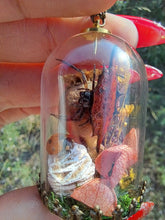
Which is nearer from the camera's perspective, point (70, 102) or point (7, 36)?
point (70, 102)

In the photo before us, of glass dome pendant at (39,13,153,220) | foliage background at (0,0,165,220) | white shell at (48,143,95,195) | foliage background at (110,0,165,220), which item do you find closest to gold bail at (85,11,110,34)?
glass dome pendant at (39,13,153,220)

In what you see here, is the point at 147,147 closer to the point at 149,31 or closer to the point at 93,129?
the point at 149,31

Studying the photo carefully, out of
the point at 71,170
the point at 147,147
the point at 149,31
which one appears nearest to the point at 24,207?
the point at 71,170

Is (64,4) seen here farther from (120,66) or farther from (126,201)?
(126,201)

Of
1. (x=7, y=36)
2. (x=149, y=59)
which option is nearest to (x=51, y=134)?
(x=7, y=36)

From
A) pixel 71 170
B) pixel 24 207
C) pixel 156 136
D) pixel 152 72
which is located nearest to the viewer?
pixel 71 170

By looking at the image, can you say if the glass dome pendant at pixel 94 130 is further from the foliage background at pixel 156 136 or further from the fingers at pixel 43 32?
the foliage background at pixel 156 136

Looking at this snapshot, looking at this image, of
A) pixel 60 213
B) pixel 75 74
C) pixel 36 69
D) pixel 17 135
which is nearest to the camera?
pixel 60 213
